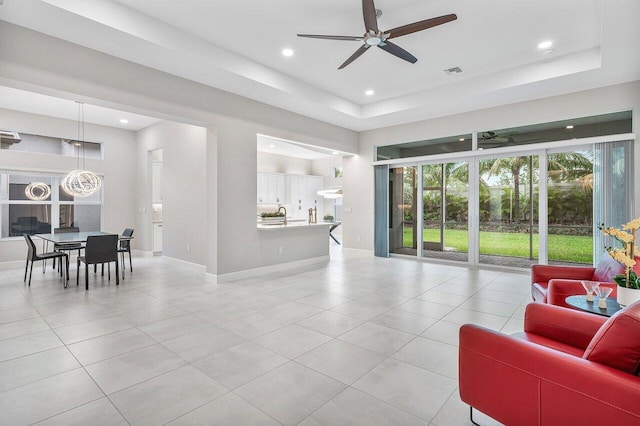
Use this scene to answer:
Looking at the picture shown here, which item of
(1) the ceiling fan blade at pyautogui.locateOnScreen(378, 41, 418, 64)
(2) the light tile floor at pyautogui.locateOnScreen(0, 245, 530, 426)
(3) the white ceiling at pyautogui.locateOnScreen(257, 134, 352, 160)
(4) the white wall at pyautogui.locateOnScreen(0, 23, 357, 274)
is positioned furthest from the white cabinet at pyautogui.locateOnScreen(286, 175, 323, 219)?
(1) the ceiling fan blade at pyautogui.locateOnScreen(378, 41, 418, 64)

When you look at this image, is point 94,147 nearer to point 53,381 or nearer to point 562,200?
point 53,381

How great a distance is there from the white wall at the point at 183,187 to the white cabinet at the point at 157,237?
1.05ft

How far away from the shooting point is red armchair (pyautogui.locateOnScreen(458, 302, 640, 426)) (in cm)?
134

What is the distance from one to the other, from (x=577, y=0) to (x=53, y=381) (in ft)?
19.9

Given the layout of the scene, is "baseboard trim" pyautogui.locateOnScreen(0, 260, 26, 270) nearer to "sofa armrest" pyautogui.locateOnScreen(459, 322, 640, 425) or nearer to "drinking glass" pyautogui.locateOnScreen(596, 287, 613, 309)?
"sofa armrest" pyautogui.locateOnScreen(459, 322, 640, 425)

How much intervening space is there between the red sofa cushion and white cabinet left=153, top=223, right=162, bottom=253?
8.85 metres

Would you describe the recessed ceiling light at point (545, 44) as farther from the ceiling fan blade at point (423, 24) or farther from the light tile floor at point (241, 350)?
the light tile floor at point (241, 350)

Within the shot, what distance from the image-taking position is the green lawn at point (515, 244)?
573 centimetres

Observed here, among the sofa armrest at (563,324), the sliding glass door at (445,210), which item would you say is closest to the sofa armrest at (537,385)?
the sofa armrest at (563,324)

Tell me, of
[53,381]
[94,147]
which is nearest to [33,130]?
[94,147]

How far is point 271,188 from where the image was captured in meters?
11.1

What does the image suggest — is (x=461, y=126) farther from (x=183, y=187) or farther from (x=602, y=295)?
(x=183, y=187)

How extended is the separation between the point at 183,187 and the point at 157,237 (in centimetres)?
240

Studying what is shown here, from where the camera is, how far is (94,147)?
26.5 ft
